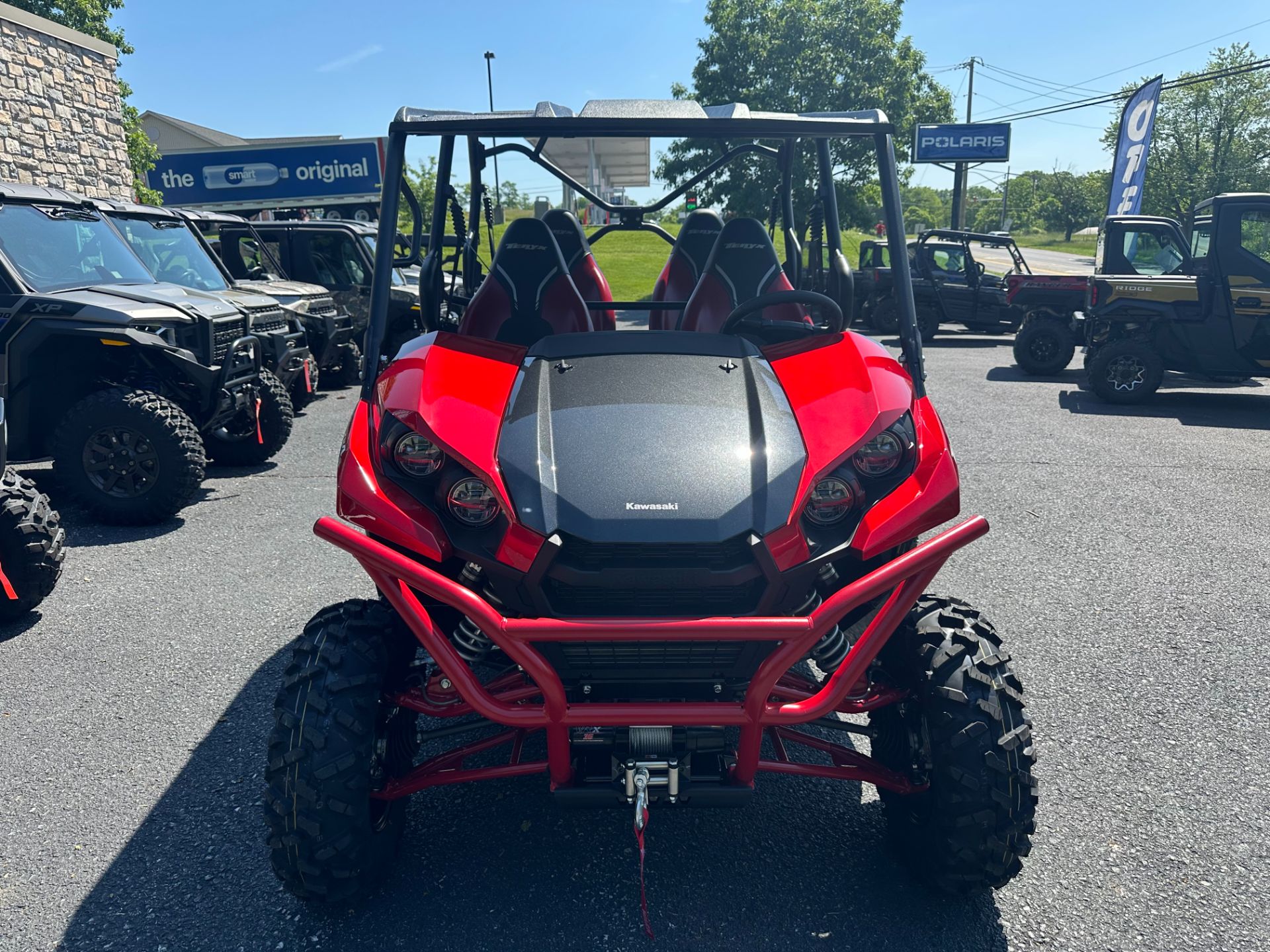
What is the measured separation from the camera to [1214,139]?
45.6m

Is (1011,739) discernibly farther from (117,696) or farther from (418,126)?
→ (117,696)

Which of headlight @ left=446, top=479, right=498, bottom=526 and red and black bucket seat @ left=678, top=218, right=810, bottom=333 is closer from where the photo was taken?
headlight @ left=446, top=479, right=498, bottom=526

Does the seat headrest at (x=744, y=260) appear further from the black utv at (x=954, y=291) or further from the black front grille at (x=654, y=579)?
the black utv at (x=954, y=291)

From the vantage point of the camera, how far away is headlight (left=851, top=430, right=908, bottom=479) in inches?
89.3

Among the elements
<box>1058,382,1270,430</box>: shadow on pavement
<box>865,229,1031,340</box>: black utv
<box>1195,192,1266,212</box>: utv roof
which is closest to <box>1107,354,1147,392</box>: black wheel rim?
<box>1058,382,1270,430</box>: shadow on pavement

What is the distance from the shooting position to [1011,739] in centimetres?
213

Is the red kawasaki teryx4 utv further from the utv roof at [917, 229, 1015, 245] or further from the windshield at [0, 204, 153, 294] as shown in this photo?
the utv roof at [917, 229, 1015, 245]

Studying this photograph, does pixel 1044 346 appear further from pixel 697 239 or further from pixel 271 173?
pixel 271 173

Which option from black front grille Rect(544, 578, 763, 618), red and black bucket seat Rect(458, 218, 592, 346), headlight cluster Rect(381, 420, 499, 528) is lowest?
black front grille Rect(544, 578, 763, 618)

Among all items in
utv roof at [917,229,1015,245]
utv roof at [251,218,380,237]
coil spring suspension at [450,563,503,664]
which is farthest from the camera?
utv roof at [917,229,1015,245]

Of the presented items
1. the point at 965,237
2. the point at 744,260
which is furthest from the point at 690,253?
the point at 965,237

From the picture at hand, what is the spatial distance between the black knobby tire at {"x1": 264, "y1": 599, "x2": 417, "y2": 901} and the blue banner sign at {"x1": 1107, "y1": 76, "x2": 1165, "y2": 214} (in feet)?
65.0

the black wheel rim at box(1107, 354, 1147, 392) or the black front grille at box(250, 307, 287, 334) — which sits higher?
the black front grille at box(250, 307, 287, 334)

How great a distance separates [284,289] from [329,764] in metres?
7.81
